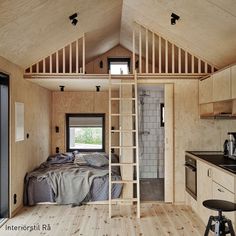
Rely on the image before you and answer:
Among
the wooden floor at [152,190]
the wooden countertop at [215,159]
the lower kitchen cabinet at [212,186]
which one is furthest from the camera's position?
the wooden floor at [152,190]

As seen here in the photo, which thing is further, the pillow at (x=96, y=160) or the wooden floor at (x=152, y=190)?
the pillow at (x=96, y=160)

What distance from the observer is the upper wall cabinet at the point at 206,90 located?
176 inches

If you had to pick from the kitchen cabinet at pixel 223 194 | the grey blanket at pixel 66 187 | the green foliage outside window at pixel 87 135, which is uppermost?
the green foliage outside window at pixel 87 135

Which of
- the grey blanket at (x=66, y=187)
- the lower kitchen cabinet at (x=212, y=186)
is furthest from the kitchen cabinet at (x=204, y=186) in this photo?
the grey blanket at (x=66, y=187)

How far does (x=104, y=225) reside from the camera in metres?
4.06

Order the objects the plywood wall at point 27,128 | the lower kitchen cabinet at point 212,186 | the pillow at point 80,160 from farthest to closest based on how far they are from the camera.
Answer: the pillow at point 80,160
the plywood wall at point 27,128
the lower kitchen cabinet at point 212,186

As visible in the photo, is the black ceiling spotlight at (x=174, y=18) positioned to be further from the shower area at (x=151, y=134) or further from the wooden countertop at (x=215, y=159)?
the shower area at (x=151, y=134)

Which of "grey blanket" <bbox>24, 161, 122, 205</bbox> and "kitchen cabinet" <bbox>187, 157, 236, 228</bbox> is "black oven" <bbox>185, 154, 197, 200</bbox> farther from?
"grey blanket" <bbox>24, 161, 122, 205</bbox>

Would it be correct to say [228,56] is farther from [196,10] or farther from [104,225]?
[104,225]

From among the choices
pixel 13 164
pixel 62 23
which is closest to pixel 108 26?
pixel 62 23

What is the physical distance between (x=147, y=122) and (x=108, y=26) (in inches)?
112

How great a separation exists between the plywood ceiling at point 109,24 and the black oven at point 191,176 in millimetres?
1625

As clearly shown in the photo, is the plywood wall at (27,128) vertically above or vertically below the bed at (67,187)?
above

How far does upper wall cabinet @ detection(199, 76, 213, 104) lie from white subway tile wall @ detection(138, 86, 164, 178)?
2242 millimetres
